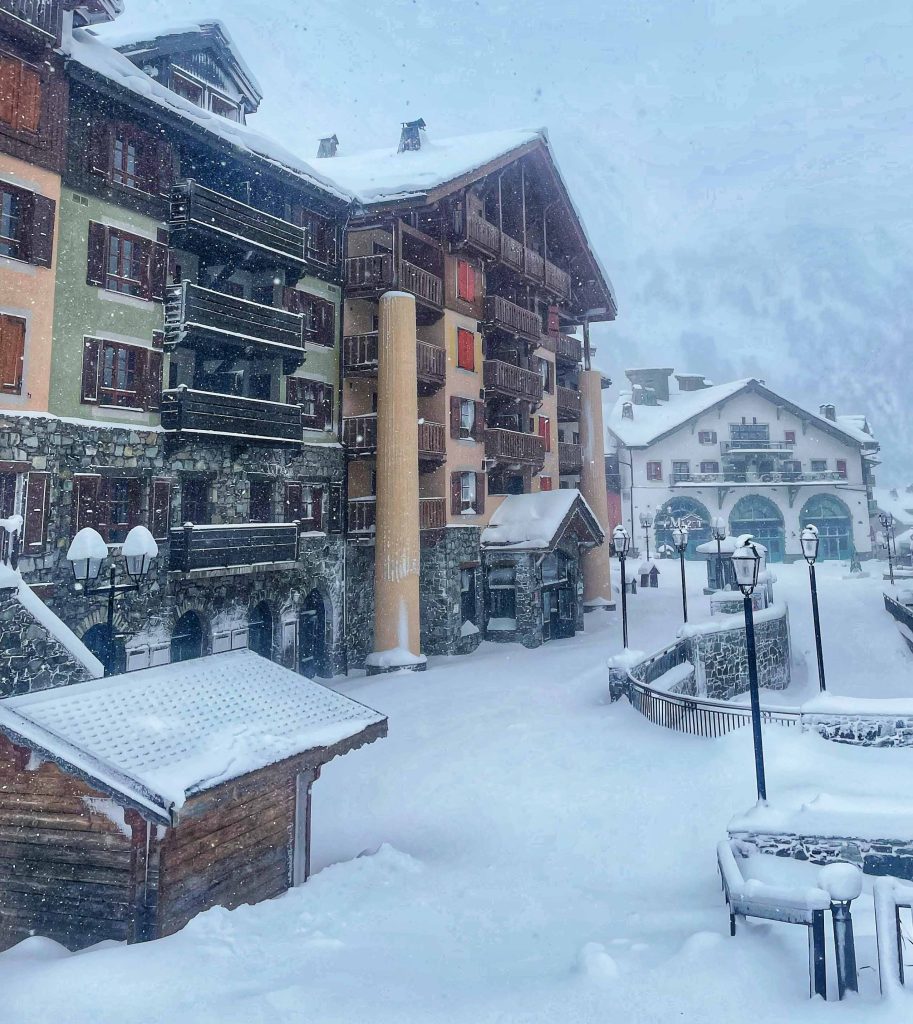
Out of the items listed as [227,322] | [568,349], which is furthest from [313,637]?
[568,349]

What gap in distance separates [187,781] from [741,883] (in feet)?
20.4

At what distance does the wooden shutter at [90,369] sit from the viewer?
1653 centimetres

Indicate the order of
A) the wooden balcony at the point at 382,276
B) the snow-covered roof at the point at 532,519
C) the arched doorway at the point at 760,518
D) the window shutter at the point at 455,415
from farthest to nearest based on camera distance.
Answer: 1. the arched doorway at the point at 760,518
2. the snow-covered roof at the point at 532,519
3. the window shutter at the point at 455,415
4. the wooden balcony at the point at 382,276

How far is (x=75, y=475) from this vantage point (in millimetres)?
16156

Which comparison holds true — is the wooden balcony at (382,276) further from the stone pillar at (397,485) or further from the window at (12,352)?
the window at (12,352)

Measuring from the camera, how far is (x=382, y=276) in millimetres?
23500

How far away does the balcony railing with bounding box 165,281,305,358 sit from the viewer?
1806cm

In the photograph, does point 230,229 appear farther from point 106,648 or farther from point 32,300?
point 106,648

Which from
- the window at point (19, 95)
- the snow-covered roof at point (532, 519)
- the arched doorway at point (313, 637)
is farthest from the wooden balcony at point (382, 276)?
the arched doorway at point (313, 637)

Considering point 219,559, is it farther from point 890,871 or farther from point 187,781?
point 890,871

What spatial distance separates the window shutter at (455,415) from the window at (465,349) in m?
1.40

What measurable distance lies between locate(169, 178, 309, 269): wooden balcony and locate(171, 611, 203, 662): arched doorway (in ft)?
32.8

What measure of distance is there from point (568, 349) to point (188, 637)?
23136mm

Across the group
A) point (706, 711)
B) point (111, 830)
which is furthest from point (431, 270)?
point (111, 830)
